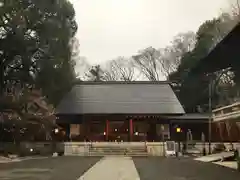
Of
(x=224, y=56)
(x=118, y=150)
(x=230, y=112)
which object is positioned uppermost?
(x=224, y=56)

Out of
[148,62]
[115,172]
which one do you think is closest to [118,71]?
[148,62]

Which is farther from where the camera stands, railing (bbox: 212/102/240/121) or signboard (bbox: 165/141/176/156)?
signboard (bbox: 165/141/176/156)

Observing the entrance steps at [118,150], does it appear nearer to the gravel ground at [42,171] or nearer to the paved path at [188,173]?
the gravel ground at [42,171]

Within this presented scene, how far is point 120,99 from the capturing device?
4778 cm

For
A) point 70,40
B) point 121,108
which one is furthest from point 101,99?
point 70,40

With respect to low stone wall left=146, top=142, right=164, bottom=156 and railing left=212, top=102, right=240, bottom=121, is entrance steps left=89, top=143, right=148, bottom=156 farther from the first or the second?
railing left=212, top=102, right=240, bottom=121

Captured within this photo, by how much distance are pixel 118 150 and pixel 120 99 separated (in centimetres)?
882

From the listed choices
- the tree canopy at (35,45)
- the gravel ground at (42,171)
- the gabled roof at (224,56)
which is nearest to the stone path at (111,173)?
the gravel ground at (42,171)

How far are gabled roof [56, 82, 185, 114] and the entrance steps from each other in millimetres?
5048

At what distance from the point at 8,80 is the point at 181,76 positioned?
25017 millimetres

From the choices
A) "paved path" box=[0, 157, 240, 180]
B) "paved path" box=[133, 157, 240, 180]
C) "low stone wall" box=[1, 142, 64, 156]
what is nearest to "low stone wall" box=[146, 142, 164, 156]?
"low stone wall" box=[1, 142, 64, 156]

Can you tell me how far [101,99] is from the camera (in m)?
47.8

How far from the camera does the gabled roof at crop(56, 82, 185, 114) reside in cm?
4506

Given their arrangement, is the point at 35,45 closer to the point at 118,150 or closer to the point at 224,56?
the point at 118,150
